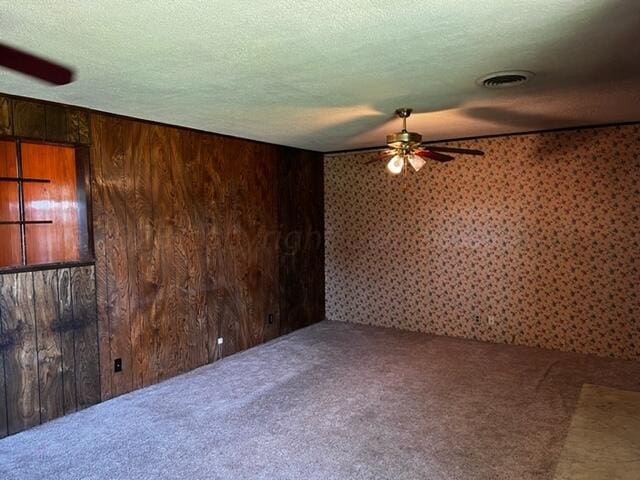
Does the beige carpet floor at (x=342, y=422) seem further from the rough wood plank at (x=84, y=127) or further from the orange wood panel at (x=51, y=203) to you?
the rough wood plank at (x=84, y=127)

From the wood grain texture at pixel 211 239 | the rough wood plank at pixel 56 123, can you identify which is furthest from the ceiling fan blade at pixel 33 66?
the wood grain texture at pixel 211 239

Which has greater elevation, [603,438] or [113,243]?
[113,243]

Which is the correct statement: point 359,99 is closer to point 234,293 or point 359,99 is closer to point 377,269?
point 234,293

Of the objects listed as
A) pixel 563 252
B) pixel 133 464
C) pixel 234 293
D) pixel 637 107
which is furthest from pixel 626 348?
pixel 133 464

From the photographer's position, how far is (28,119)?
3143mm

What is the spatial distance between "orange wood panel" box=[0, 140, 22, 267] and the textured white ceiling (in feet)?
2.51

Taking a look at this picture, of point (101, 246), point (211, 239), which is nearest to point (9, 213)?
point (101, 246)

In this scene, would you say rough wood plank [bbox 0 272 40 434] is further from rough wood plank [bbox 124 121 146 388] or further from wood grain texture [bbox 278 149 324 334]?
wood grain texture [bbox 278 149 324 334]

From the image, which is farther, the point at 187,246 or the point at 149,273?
the point at 187,246

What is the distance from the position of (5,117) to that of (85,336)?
5.63 feet

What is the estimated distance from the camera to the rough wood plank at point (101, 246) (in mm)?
3568

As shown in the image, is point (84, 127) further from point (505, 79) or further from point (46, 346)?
point (505, 79)

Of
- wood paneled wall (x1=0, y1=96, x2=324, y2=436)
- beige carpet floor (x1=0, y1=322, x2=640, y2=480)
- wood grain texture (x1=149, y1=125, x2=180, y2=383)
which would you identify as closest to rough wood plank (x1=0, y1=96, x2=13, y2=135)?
wood paneled wall (x1=0, y1=96, x2=324, y2=436)

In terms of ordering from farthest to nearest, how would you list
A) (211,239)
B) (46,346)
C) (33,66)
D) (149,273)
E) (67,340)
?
(211,239), (149,273), (67,340), (46,346), (33,66)
